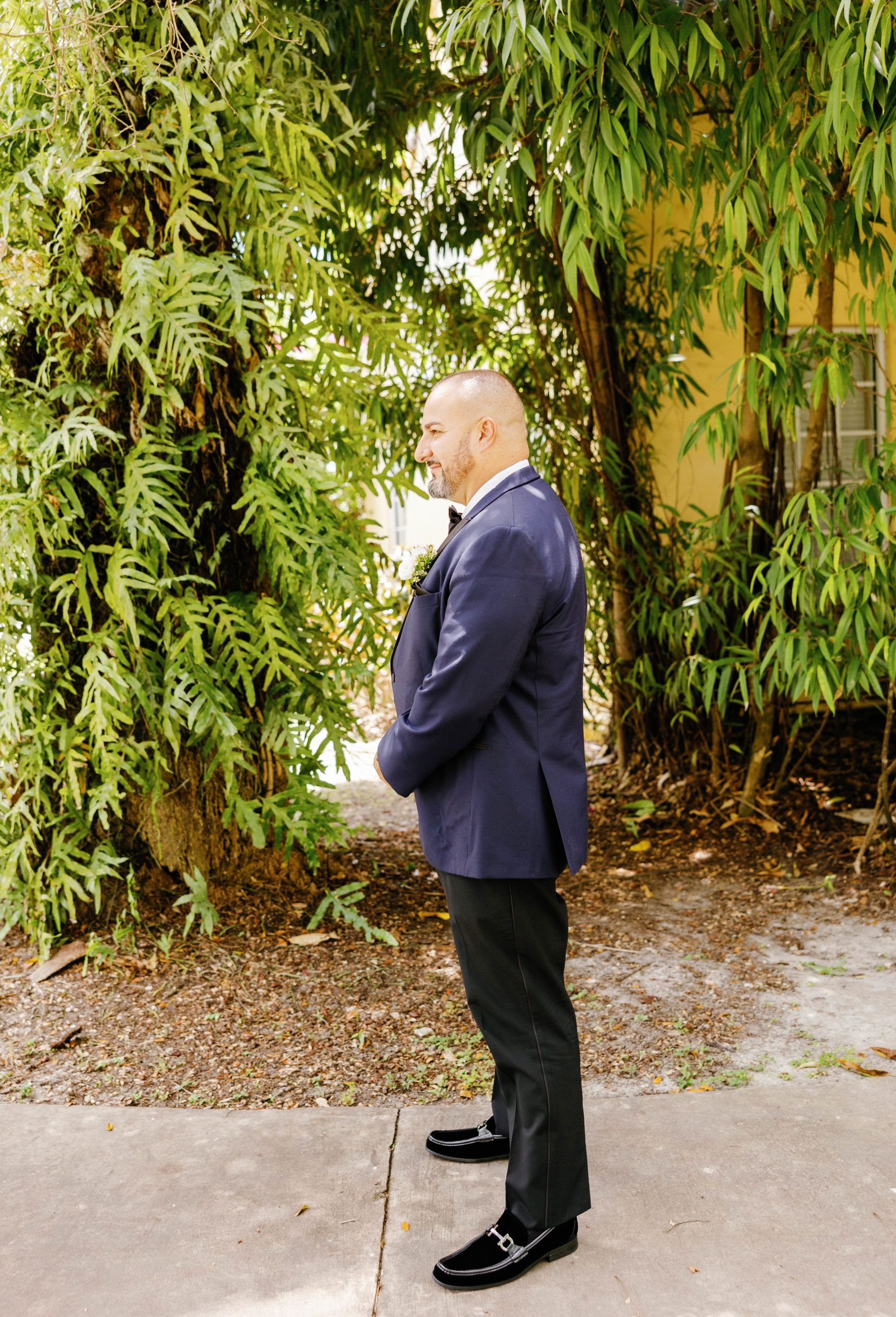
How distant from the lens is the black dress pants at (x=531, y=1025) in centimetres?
225

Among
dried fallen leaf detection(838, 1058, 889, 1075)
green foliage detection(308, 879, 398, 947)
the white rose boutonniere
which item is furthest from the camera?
green foliage detection(308, 879, 398, 947)

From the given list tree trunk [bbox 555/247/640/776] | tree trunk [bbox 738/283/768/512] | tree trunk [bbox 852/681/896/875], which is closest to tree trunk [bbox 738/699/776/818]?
tree trunk [bbox 852/681/896/875]

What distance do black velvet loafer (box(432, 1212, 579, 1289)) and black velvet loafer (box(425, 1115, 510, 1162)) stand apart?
36cm

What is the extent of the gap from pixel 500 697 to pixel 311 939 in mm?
2141

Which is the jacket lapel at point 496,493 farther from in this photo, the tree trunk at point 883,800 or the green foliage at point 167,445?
the tree trunk at point 883,800

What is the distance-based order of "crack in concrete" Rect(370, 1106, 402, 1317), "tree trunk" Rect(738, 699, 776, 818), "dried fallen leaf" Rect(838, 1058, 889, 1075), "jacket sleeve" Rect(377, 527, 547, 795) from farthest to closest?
"tree trunk" Rect(738, 699, 776, 818) → "dried fallen leaf" Rect(838, 1058, 889, 1075) → "crack in concrete" Rect(370, 1106, 402, 1317) → "jacket sleeve" Rect(377, 527, 547, 795)

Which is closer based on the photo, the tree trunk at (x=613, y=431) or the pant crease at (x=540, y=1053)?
the pant crease at (x=540, y=1053)

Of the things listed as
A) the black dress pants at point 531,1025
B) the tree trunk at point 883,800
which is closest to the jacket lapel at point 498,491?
the black dress pants at point 531,1025

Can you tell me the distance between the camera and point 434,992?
366 cm

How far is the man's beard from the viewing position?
2.31 meters

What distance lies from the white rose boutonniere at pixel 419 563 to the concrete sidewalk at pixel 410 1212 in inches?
56.2

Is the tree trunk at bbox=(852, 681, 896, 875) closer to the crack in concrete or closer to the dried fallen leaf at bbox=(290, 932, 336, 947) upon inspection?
the dried fallen leaf at bbox=(290, 932, 336, 947)

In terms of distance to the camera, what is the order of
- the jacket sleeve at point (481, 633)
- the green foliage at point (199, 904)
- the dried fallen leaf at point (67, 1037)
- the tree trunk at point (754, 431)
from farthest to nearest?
the tree trunk at point (754, 431) < the green foliage at point (199, 904) < the dried fallen leaf at point (67, 1037) < the jacket sleeve at point (481, 633)

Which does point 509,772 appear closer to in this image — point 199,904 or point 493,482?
point 493,482
